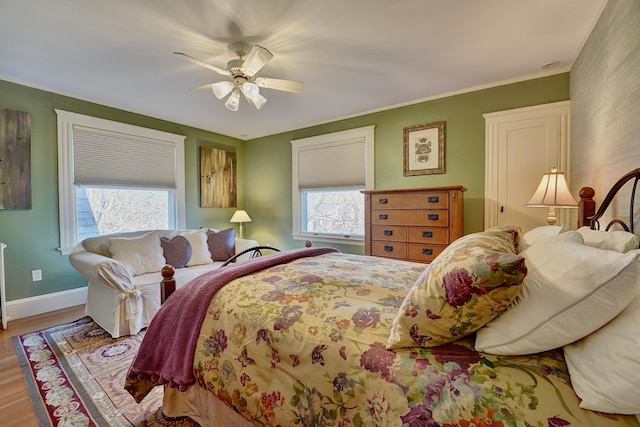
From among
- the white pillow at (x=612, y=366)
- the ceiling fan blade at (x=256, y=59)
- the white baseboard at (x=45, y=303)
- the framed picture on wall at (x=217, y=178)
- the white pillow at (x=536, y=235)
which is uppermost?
the ceiling fan blade at (x=256, y=59)

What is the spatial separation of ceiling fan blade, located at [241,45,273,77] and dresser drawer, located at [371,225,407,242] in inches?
79.9

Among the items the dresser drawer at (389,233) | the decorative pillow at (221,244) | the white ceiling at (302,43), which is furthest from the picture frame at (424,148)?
the decorative pillow at (221,244)

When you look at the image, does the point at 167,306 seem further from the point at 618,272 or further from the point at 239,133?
the point at 239,133

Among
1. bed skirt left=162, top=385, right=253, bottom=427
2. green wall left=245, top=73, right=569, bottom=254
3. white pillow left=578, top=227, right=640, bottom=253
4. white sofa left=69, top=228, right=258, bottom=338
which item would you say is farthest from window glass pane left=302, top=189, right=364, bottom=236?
bed skirt left=162, top=385, right=253, bottom=427

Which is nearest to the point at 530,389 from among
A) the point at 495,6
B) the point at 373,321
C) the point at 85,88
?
the point at 373,321

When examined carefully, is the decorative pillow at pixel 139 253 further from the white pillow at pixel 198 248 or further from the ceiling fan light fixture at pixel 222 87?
the ceiling fan light fixture at pixel 222 87

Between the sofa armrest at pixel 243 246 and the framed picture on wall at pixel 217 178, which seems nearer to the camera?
the sofa armrest at pixel 243 246

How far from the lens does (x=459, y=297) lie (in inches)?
32.8

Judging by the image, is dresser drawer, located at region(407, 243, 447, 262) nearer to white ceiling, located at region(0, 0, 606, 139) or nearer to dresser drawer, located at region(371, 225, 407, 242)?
dresser drawer, located at region(371, 225, 407, 242)

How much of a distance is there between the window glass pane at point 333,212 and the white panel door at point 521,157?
5.32ft

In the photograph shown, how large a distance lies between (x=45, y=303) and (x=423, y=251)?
4155mm

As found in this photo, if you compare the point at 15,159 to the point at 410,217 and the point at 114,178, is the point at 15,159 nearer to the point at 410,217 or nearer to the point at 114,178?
the point at 114,178

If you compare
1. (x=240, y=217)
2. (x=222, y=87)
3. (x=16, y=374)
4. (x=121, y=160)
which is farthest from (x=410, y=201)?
(x=121, y=160)

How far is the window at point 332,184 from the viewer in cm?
398
